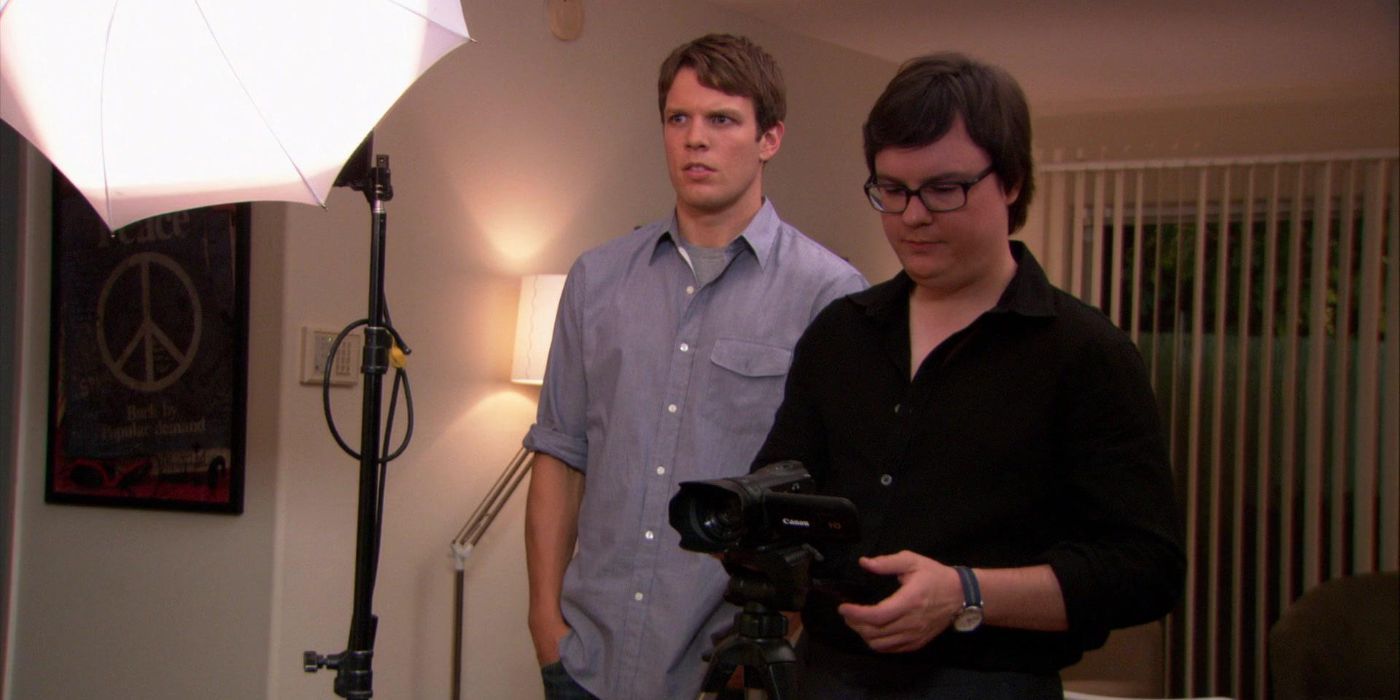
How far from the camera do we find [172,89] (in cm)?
142

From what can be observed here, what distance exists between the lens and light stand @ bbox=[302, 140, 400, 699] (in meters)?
1.42

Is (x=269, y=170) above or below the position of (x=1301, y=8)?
below

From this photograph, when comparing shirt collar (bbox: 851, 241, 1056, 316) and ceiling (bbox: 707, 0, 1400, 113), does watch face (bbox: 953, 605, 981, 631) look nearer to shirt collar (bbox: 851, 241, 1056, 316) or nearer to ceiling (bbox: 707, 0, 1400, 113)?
shirt collar (bbox: 851, 241, 1056, 316)

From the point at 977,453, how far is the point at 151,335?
6.82ft

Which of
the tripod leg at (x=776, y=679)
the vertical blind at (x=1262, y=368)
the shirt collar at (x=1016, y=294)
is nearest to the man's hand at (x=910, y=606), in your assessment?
the tripod leg at (x=776, y=679)

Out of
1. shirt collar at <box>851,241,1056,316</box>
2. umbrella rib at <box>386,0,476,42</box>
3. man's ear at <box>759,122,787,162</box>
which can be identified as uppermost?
umbrella rib at <box>386,0,476,42</box>

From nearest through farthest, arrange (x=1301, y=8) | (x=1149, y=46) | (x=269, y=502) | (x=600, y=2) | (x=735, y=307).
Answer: (x=735, y=307) → (x=269, y=502) → (x=600, y=2) → (x=1301, y=8) → (x=1149, y=46)

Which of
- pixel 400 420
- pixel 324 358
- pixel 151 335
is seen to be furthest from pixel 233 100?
pixel 400 420

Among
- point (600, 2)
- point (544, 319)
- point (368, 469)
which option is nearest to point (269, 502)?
point (544, 319)

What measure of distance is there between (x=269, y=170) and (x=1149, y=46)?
3.80 m

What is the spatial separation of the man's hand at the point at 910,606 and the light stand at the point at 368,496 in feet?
1.92

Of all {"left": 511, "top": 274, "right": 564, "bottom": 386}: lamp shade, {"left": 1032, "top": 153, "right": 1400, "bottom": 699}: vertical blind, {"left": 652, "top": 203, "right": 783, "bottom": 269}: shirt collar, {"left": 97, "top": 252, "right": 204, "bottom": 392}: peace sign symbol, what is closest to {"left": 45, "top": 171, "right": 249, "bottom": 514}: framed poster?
{"left": 97, "top": 252, "right": 204, "bottom": 392}: peace sign symbol

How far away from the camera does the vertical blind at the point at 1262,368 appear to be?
16.2 feet

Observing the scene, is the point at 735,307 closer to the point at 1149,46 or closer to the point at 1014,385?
the point at 1014,385
